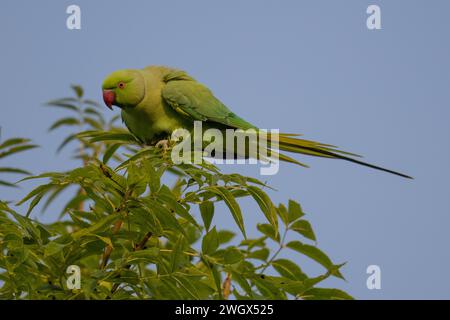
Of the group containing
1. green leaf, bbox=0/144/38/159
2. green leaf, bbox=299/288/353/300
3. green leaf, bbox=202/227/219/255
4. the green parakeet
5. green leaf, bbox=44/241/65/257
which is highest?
the green parakeet

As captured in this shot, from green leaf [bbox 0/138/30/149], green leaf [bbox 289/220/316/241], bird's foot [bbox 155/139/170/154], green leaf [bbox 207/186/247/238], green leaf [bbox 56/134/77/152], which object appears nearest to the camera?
green leaf [bbox 207/186/247/238]

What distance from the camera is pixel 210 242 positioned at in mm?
2492

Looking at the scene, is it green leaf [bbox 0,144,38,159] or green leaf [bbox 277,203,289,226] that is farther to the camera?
green leaf [bbox 0,144,38,159]

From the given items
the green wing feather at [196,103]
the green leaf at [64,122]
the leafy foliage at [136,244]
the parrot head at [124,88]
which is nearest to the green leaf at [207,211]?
the leafy foliage at [136,244]

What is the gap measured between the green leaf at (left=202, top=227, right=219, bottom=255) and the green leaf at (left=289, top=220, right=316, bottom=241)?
0.57 m

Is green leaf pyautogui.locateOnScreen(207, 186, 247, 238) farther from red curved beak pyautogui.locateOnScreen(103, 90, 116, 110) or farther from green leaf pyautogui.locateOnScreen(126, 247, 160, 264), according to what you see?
red curved beak pyautogui.locateOnScreen(103, 90, 116, 110)

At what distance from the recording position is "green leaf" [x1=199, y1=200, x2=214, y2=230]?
101 inches

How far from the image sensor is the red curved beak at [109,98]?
439cm

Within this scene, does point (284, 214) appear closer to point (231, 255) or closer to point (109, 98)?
point (231, 255)

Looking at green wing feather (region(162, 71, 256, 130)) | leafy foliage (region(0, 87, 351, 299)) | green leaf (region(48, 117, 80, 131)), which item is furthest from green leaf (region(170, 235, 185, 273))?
green leaf (region(48, 117, 80, 131))

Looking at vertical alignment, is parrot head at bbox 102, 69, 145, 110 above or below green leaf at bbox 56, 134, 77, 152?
above

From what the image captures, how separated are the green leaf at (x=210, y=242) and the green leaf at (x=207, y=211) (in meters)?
0.07
